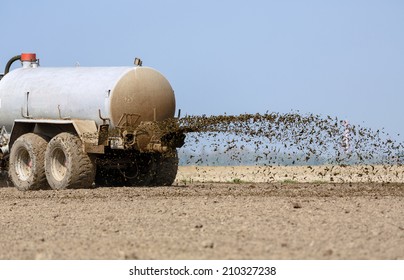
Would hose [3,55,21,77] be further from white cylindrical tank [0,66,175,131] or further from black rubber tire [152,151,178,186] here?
black rubber tire [152,151,178,186]

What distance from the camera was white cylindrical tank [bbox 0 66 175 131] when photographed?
16.3 metres

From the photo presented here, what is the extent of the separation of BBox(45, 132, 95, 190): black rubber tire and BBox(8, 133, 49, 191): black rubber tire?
52cm

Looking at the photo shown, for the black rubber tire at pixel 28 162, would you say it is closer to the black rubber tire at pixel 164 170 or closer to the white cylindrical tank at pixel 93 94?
the white cylindrical tank at pixel 93 94

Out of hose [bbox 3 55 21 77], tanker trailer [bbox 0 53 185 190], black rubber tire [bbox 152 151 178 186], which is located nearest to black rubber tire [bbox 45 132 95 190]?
tanker trailer [bbox 0 53 185 190]

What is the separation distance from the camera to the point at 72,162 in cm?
1641

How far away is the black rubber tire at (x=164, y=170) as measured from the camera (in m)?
17.5

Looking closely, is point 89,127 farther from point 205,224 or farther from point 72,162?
point 205,224

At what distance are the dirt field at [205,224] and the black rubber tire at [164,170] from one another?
4.65 ft

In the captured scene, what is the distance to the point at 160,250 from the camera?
818 centimetres

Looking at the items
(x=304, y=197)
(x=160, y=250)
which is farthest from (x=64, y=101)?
(x=160, y=250)

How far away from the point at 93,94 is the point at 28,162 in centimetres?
269

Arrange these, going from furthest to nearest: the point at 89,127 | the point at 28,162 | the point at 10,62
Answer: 1. the point at 10,62
2. the point at 28,162
3. the point at 89,127

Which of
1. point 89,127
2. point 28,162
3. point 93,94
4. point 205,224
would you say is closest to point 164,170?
point 89,127
